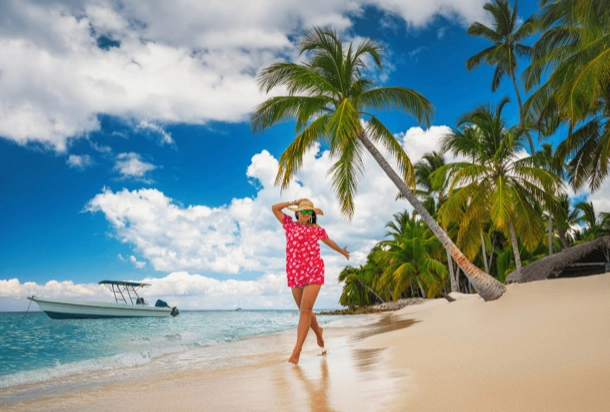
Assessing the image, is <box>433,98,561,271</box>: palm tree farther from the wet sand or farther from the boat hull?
the boat hull

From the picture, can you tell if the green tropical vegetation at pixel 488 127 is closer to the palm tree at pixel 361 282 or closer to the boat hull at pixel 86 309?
the palm tree at pixel 361 282

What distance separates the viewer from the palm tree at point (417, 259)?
30906 mm

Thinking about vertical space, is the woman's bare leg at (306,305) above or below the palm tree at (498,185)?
below

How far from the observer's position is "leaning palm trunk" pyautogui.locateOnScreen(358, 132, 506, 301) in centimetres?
1079

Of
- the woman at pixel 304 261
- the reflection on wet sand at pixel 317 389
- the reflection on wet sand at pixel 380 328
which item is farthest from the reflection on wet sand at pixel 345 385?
the reflection on wet sand at pixel 380 328

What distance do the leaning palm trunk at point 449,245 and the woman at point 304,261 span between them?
24.3 ft

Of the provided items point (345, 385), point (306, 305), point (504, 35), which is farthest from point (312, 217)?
point (504, 35)

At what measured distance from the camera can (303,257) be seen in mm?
4941

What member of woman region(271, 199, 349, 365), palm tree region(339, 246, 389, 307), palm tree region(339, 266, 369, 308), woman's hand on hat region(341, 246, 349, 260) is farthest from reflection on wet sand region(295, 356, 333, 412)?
palm tree region(339, 266, 369, 308)

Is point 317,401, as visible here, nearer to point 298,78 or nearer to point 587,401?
point 587,401

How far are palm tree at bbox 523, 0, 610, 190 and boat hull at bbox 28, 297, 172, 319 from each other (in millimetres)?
35647

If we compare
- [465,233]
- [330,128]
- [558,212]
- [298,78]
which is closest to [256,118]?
[298,78]

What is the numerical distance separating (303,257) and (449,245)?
8348 millimetres

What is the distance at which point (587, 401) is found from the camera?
2125 mm
